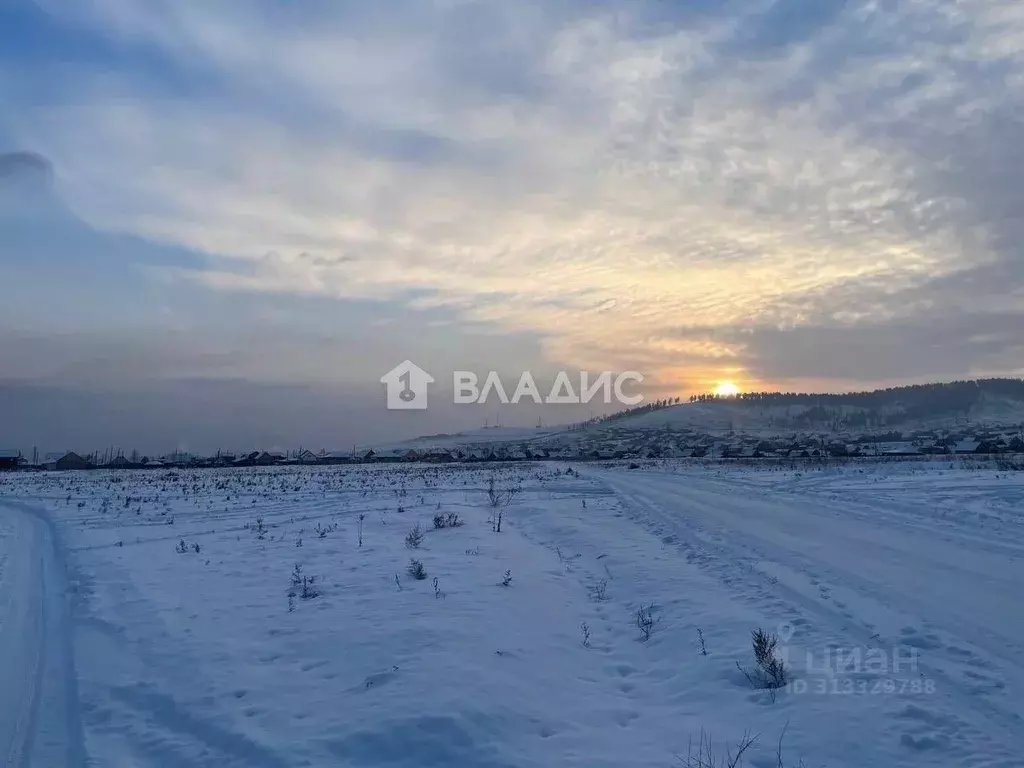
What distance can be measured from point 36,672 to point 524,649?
4.64 m

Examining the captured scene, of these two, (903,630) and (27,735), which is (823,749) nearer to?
(903,630)

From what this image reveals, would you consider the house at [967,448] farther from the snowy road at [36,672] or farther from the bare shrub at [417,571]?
the snowy road at [36,672]

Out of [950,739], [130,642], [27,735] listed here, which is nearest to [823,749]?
[950,739]

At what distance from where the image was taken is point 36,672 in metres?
6.42

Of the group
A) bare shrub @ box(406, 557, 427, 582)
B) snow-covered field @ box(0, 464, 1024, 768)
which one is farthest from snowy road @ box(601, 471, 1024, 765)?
bare shrub @ box(406, 557, 427, 582)

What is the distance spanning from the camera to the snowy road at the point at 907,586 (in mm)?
4891

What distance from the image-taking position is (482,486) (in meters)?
31.2

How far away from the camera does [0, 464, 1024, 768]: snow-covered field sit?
4.85m

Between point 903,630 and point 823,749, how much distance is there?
287cm

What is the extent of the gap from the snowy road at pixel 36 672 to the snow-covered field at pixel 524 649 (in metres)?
0.03

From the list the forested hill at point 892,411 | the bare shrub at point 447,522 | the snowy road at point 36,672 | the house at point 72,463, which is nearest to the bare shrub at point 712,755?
the snowy road at point 36,672

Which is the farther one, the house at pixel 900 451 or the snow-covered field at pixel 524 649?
the house at pixel 900 451
